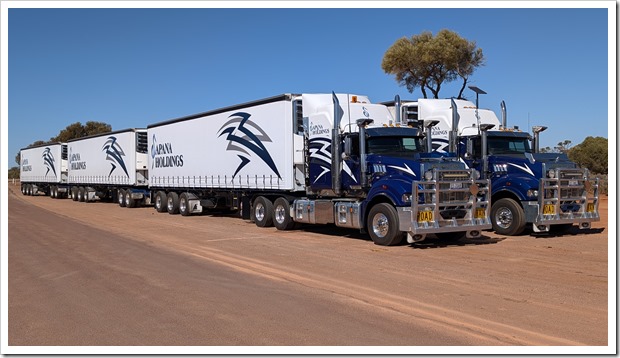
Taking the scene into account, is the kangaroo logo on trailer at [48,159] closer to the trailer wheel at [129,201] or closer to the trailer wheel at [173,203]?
the trailer wheel at [129,201]

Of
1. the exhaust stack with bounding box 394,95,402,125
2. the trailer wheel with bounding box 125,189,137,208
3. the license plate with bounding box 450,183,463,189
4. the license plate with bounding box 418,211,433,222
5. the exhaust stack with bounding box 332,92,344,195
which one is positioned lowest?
the trailer wheel with bounding box 125,189,137,208

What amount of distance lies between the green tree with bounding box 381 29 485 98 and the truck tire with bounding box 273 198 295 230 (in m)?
21.6

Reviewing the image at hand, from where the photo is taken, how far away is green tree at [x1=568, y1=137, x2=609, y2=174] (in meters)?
41.4

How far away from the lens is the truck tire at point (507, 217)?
15789 mm

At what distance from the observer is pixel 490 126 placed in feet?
55.0

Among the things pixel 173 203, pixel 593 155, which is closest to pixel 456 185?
pixel 173 203

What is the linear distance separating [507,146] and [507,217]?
2134mm

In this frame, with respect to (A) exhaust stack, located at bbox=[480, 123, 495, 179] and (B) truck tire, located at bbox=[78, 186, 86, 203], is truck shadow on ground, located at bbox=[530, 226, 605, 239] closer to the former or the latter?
(A) exhaust stack, located at bbox=[480, 123, 495, 179]

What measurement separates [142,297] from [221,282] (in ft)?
4.83

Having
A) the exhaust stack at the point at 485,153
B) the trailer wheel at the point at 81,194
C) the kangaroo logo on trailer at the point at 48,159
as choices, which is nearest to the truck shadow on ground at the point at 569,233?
the exhaust stack at the point at 485,153

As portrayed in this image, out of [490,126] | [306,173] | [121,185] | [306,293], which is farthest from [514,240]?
[121,185]

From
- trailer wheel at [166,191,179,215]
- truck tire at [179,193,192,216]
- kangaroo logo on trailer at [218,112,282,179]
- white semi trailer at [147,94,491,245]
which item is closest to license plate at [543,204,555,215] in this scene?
white semi trailer at [147,94,491,245]

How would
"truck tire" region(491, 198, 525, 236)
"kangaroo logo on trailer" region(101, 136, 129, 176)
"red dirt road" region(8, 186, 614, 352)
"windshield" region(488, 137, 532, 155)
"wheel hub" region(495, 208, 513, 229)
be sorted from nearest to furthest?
"red dirt road" region(8, 186, 614, 352), "truck tire" region(491, 198, 525, 236), "wheel hub" region(495, 208, 513, 229), "windshield" region(488, 137, 532, 155), "kangaroo logo on trailer" region(101, 136, 129, 176)

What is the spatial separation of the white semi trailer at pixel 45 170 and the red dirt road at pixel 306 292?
32.0m
